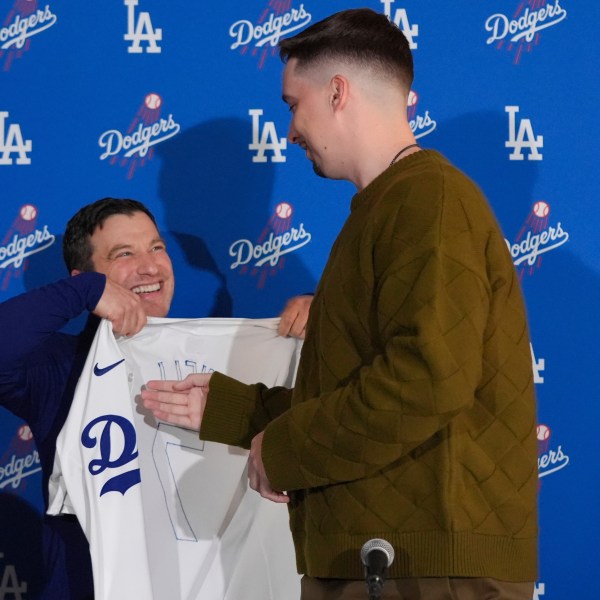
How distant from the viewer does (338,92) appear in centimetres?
155

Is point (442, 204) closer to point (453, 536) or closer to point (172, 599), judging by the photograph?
point (453, 536)

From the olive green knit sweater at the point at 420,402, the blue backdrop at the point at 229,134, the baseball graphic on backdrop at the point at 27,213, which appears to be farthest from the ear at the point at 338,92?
the baseball graphic on backdrop at the point at 27,213

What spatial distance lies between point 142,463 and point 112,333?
0.96 feet

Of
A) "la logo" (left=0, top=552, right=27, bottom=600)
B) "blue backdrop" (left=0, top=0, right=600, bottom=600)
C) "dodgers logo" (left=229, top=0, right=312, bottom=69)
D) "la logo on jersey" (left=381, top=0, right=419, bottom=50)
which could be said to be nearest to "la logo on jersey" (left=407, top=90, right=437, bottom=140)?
"blue backdrop" (left=0, top=0, right=600, bottom=600)

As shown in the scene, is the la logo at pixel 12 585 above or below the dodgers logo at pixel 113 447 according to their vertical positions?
below

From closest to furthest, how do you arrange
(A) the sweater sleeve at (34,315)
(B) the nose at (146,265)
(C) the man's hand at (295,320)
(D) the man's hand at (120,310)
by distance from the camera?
(A) the sweater sleeve at (34,315) < (D) the man's hand at (120,310) < (C) the man's hand at (295,320) < (B) the nose at (146,265)

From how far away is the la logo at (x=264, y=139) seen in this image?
279 cm

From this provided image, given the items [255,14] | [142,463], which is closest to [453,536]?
[142,463]

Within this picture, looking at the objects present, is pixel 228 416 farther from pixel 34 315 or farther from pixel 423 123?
pixel 423 123

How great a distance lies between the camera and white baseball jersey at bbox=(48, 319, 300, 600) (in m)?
2.00

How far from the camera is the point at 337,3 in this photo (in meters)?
2.79

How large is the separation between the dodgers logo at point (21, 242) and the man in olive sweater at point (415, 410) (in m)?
1.49

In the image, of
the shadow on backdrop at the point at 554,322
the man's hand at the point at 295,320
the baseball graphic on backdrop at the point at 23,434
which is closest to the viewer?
the man's hand at the point at 295,320

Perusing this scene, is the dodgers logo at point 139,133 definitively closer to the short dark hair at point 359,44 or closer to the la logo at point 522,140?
the la logo at point 522,140
